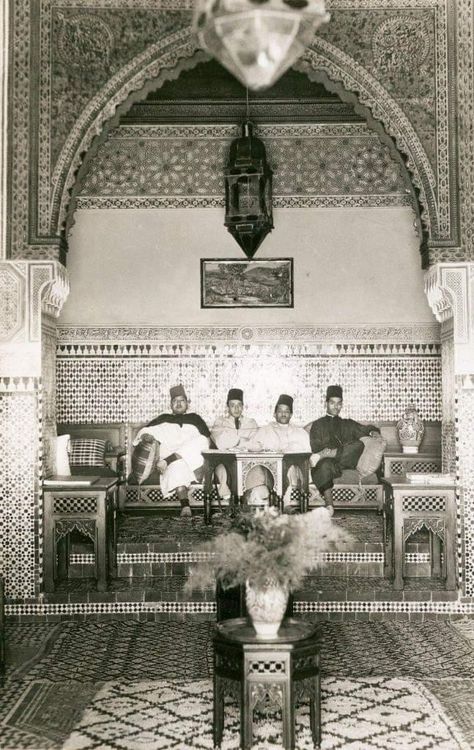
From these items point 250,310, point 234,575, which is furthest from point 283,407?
point 234,575

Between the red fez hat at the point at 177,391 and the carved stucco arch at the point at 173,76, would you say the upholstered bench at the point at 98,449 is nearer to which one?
the red fez hat at the point at 177,391

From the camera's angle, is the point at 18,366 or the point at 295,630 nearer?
the point at 295,630

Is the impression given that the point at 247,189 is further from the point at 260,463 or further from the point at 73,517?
the point at 73,517

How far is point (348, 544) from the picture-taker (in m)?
7.14

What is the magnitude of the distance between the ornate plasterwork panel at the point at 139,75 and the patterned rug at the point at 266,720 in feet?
10.6

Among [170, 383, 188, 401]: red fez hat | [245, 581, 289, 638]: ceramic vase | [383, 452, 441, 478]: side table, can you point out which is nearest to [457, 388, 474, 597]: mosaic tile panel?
[383, 452, 441, 478]: side table

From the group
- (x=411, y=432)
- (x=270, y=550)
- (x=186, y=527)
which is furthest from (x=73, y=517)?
(x=411, y=432)

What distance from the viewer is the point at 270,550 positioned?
3.90m

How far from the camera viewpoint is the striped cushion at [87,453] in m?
8.62

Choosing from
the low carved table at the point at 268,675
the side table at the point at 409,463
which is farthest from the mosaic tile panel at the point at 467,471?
the low carved table at the point at 268,675

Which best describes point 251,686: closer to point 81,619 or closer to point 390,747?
point 390,747

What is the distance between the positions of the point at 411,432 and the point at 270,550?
17.0ft

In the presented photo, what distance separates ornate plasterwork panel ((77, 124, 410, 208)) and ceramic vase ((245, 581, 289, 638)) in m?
5.92

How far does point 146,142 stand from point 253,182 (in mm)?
2195
